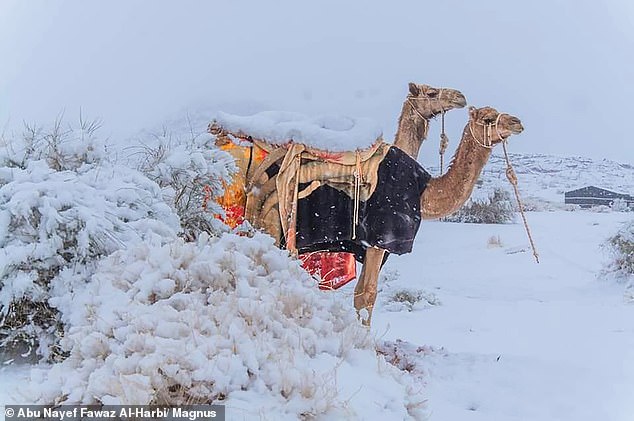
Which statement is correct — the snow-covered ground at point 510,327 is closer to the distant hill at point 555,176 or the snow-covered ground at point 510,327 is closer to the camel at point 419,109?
the camel at point 419,109

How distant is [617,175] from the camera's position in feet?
39.9

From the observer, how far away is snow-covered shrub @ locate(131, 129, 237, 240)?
2754 mm

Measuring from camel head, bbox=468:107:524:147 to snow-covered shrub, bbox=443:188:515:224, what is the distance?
6379mm

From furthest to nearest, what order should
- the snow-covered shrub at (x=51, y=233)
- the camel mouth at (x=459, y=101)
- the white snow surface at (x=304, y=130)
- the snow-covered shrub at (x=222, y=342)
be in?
the camel mouth at (x=459, y=101)
the white snow surface at (x=304, y=130)
the snow-covered shrub at (x=51, y=233)
the snow-covered shrub at (x=222, y=342)

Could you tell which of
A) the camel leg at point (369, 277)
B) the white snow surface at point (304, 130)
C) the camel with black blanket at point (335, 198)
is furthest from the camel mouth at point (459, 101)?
the camel leg at point (369, 277)

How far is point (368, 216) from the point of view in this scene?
329cm

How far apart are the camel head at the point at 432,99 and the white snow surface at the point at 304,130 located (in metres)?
0.78

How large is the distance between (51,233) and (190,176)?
0.86 meters

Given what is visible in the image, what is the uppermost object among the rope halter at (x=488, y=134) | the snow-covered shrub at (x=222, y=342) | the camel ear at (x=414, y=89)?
the camel ear at (x=414, y=89)

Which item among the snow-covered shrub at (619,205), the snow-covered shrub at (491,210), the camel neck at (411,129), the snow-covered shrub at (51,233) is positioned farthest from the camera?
the snow-covered shrub at (619,205)

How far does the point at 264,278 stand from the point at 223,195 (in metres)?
1.33

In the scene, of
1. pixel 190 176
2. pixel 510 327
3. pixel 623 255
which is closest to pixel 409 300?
pixel 510 327

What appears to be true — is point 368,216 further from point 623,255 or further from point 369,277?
point 623,255

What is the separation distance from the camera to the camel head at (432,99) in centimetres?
390
